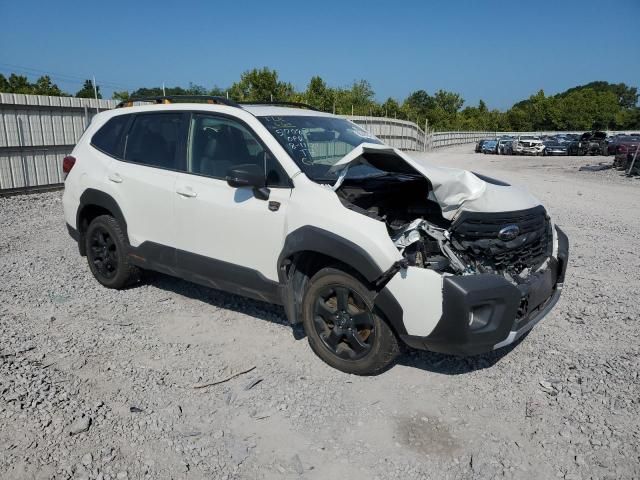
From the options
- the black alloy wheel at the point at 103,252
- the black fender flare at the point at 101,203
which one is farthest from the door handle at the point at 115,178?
the black alloy wheel at the point at 103,252

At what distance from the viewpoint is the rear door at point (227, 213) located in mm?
3918

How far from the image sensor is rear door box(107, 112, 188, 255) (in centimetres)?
457

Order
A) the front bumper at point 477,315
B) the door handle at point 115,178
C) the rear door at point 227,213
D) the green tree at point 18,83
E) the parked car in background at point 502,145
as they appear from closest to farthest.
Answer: the front bumper at point 477,315, the rear door at point 227,213, the door handle at point 115,178, the parked car in background at point 502,145, the green tree at point 18,83

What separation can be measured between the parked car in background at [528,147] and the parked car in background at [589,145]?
1.83 meters

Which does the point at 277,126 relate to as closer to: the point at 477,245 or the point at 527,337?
the point at 477,245

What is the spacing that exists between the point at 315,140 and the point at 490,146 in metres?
37.4

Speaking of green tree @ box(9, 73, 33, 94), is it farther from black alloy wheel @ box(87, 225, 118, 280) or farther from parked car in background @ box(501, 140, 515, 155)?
black alloy wheel @ box(87, 225, 118, 280)

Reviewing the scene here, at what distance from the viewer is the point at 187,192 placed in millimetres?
4363

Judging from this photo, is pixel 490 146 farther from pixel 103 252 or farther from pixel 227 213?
pixel 227 213

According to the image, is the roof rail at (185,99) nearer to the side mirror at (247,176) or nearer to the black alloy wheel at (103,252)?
the side mirror at (247,176)

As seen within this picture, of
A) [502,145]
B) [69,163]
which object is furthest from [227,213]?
[502,145]

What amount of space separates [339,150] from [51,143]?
9.32m

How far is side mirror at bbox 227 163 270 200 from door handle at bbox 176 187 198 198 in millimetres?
501

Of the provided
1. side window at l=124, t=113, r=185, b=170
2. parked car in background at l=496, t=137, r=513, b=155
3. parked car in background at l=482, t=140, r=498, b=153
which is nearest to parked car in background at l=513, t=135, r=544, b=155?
parked car in background at l=496, t=137, r=513, b=155
